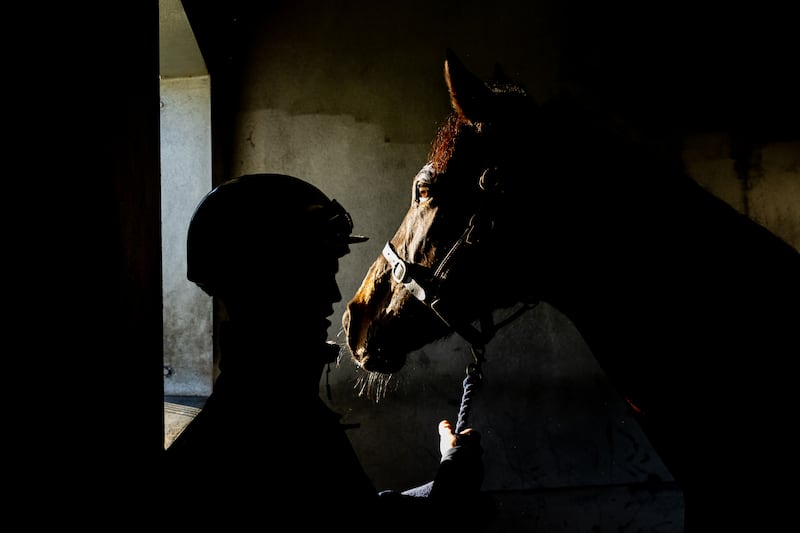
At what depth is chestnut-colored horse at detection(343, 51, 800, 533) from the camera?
41.6 inches

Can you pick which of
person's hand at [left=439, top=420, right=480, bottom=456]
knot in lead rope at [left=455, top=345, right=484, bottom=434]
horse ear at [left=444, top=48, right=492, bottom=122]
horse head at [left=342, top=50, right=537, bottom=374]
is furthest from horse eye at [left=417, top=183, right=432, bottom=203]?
person's hand at [left=439, top=420, right=480, bottom=456]

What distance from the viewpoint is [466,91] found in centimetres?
127

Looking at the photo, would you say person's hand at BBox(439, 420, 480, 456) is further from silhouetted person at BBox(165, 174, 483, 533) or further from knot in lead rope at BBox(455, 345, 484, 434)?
silhouetted person at BBox(165, 174, 483, 533)

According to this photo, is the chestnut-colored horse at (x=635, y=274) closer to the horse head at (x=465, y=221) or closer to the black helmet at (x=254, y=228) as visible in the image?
the horse head at (x=465, y=221)

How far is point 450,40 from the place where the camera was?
9.54 feet

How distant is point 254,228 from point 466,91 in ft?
2.58

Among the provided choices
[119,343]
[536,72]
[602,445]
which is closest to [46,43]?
[119,343]

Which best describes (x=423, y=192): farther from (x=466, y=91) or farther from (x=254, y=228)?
(x=254, y=228)

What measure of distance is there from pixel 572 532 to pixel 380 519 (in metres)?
2.77

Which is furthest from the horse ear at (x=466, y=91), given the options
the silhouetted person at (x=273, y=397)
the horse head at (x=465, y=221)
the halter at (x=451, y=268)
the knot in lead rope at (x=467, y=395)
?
the knot in lead rope at (x=467, y=395)

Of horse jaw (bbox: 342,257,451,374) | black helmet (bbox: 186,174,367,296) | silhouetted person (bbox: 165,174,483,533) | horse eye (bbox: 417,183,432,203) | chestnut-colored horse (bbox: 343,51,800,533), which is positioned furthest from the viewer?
horse jaw (bbox: 342,257,451,374)

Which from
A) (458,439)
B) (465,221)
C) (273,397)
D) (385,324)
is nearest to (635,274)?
(465,221)

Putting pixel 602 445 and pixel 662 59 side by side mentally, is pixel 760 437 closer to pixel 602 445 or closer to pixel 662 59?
pixel 602 445

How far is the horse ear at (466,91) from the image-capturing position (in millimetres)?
1239
